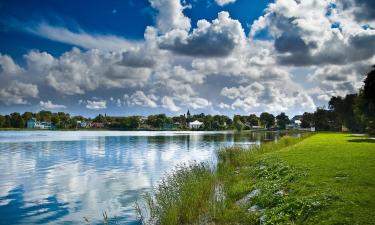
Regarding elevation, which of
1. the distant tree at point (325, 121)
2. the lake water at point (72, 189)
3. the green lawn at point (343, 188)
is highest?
the distant tree at point (325, 121)

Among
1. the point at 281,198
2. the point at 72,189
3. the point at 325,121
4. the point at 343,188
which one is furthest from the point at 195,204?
the point at 325,121

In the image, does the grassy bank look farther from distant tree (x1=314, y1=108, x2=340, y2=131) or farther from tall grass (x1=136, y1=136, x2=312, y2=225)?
distant tree (x1=314, y1=108, x2=340, y2=131)

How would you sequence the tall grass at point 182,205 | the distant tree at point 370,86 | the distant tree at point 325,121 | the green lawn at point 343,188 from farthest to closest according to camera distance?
1. the distant tree at point 325,121
2. the distant tree at point 370,86
3. the tall grass at point 182,205
4. the green lawn at point 343,188

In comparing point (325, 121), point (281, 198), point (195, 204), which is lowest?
point (195, 204)

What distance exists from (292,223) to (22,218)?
536 inches

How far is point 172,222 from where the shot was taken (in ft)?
46.5

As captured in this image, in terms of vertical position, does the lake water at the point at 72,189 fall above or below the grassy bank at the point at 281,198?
below

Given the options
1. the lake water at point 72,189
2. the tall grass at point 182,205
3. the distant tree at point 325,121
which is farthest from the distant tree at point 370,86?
the distant tree at point 325,121

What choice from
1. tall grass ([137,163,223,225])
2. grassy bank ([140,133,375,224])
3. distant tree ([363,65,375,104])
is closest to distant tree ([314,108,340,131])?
distant tree ([363,65,375,104])

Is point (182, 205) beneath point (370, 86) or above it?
beneath

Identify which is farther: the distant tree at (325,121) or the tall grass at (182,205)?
the distant tree at (325,121)

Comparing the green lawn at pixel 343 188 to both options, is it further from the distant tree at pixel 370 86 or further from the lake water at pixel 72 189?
the distant tree at pixel 370 86

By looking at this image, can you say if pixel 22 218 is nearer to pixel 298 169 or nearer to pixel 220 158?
pixel 298 169

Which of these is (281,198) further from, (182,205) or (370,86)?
(370,86)
